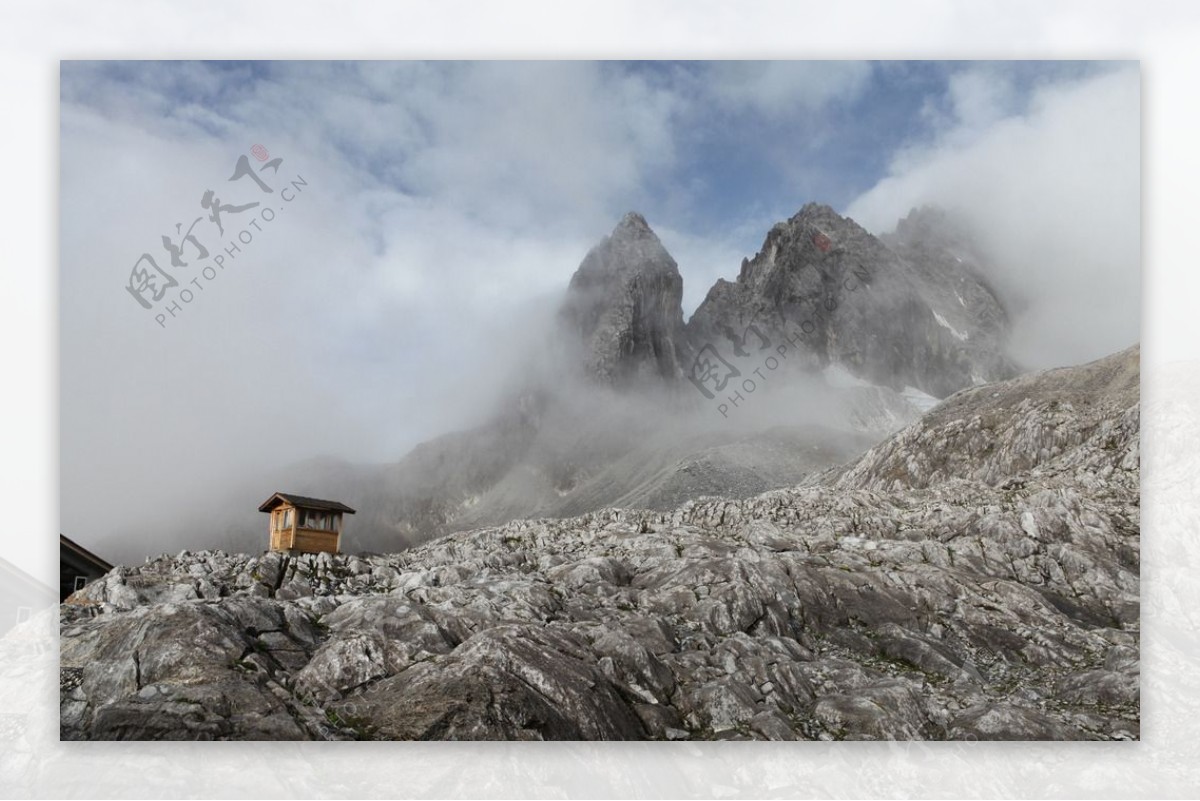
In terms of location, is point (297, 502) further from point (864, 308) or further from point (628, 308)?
point (864, 308)

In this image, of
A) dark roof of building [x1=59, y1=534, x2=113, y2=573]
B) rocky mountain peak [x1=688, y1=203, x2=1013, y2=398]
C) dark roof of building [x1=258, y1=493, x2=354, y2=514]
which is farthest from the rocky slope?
rocky mountain peak [x1=688, y1=203, x2=1013, y2=398]

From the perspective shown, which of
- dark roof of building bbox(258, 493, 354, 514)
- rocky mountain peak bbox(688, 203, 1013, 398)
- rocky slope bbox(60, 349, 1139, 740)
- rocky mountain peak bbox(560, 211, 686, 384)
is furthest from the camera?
rocky mountain peak bbox(688, 203, 1013, 398)

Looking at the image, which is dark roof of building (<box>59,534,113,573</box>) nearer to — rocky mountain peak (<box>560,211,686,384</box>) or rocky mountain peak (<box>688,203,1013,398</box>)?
rocky mountain peak (<box>560,211,686,384</box>)

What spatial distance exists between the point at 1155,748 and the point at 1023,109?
1176 centimetres

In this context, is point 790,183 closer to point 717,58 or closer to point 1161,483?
point 717,58

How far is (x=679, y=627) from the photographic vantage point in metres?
14.4

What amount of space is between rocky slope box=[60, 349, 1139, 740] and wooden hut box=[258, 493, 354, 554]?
363 millimetres

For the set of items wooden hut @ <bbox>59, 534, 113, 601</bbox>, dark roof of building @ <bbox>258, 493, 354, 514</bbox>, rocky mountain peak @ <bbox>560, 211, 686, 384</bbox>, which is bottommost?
wooden hut @ <bbox>59, 534, 113, 601</bbox>

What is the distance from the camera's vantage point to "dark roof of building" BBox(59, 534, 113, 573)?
13461 mm

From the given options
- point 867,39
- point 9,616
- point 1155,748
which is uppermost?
point 867,39

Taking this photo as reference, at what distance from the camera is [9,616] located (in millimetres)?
12914

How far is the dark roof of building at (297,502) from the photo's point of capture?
1515cm

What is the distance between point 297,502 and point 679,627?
Answer: 26.0 feet

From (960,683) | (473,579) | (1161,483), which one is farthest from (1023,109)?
(473,579)
